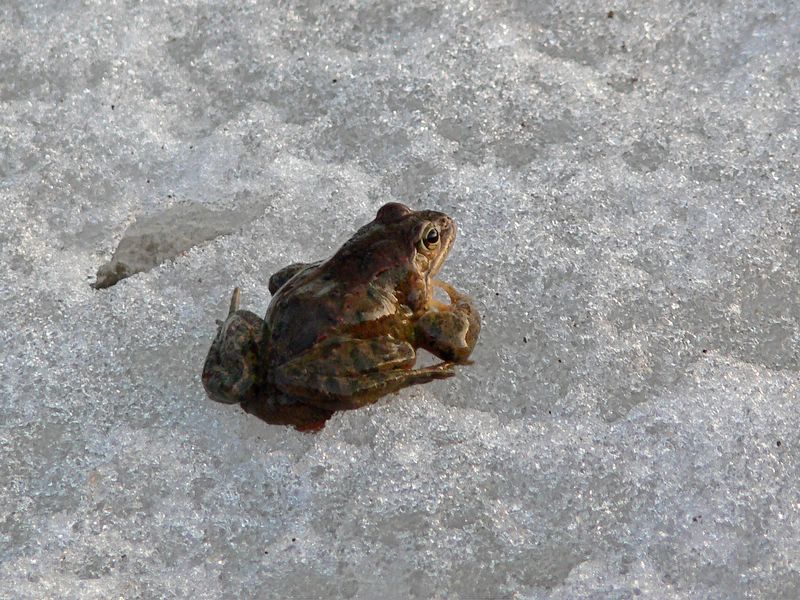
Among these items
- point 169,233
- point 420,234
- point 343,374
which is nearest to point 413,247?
point 420,234

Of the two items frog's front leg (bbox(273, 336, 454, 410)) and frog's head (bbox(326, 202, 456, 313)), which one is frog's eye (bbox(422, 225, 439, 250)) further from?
frog's front leg (bbox(273, 336, 454, 410))

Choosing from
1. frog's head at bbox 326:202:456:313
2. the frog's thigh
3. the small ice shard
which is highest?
frog's head at bbox 326:202:456:313

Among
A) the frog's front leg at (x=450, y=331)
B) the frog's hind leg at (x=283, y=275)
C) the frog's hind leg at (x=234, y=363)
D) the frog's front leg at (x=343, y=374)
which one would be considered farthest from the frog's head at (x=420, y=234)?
the frog's hind leg at (x=234, y=363)

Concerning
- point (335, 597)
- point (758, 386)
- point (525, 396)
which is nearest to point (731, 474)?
point (758, 386)

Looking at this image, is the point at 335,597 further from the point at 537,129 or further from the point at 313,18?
the point at 313,18

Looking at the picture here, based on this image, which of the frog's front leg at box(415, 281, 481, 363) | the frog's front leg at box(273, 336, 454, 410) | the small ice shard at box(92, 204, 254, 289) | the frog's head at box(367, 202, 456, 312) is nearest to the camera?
the frog's front leg at box(273, 336, 454, 410)

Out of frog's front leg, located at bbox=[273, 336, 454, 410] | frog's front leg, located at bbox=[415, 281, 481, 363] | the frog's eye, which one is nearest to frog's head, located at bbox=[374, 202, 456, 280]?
the frog's eye
